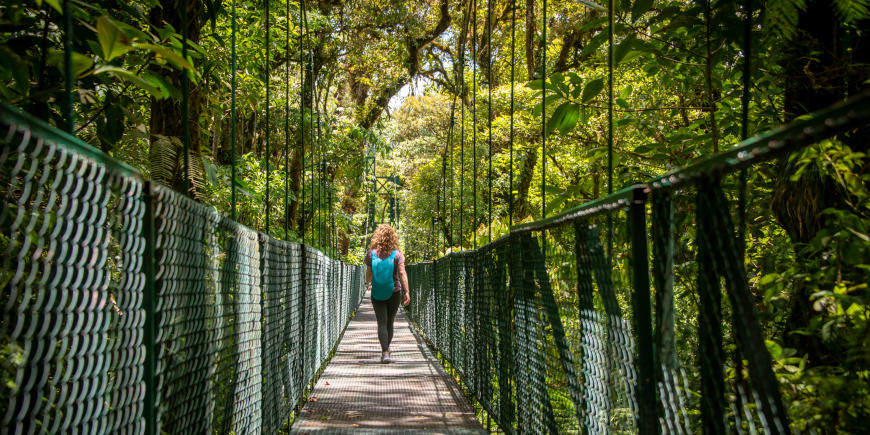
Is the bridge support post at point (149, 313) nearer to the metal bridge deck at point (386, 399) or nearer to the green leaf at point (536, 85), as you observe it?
the green leaf at point (536, 85)

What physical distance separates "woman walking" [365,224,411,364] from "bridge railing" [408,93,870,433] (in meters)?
4.16

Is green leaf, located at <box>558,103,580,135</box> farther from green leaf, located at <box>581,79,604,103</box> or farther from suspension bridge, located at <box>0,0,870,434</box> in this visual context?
suspension bridge, located at <box>0,0,870,434</box>

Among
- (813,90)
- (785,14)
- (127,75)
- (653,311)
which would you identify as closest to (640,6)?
(813,90)

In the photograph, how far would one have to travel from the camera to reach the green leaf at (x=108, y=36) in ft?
3.82

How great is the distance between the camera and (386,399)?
194 inches

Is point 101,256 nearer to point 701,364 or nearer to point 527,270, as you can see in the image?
point 701,364

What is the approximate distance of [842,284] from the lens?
3.51 feet

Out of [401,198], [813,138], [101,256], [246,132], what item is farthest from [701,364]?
[401,198]

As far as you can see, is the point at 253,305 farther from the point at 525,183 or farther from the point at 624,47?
the point at 525,183

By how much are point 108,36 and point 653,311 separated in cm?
120

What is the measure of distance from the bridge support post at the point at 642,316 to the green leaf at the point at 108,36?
1022 mm

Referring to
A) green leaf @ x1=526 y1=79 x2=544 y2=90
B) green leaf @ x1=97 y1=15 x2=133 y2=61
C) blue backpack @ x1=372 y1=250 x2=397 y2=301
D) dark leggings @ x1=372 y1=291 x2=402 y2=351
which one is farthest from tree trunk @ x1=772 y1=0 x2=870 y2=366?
dark leggings @ x1=372 y1=291 x2=402 y2=351

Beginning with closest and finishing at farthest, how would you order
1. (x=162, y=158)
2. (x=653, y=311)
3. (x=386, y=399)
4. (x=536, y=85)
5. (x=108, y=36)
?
1. (x=108, y=36)
2. (x=653, y=311)
3. (x=536, y=85)
4. (x=162, y=158)
5. (x=386, y=399)

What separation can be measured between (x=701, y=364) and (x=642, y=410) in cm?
26
